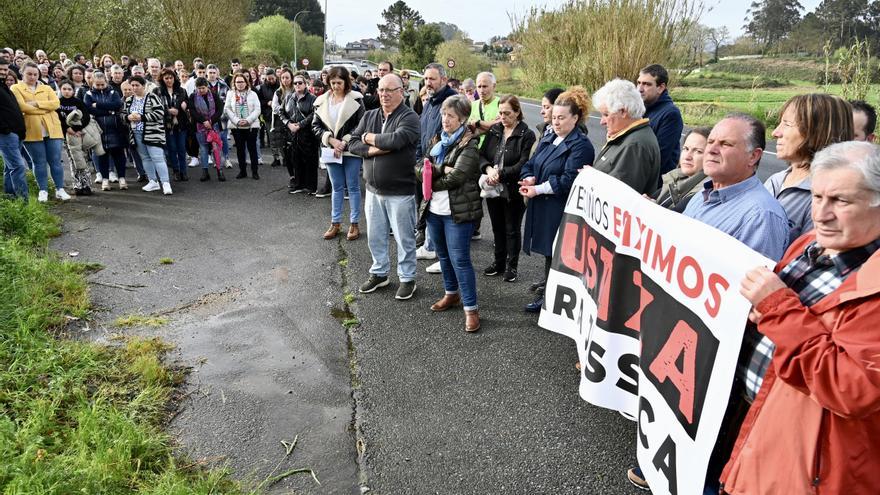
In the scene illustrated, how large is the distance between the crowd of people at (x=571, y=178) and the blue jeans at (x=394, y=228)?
0.7 inches

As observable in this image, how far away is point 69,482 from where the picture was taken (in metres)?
2.77

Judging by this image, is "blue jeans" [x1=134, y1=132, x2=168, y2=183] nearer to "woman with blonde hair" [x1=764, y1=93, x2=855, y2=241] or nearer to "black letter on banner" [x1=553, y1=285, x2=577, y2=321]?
"black letter on banner" [x1=553, y1=285, x2=577, y2=321]

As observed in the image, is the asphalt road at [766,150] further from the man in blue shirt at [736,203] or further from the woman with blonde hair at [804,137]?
the man in blue shirt at [736,203]

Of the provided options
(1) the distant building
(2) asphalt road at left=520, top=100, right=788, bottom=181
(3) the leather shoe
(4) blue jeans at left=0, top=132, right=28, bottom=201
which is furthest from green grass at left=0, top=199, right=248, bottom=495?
(1) the distant building

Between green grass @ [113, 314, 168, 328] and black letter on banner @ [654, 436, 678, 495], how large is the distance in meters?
4.12

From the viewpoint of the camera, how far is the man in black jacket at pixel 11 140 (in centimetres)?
743

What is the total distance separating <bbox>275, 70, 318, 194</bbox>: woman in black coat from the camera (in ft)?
29.5

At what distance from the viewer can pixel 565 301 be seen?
3670 mm

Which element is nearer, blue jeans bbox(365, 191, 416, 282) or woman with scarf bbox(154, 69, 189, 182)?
blue jeans bbox(365, 191, 416, 282)

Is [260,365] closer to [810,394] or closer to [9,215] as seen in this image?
[810,394]

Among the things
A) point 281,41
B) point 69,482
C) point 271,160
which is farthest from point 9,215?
point 281,41

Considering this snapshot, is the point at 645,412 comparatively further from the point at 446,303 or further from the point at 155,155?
the point at 155,155

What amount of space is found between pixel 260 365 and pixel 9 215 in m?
4.74

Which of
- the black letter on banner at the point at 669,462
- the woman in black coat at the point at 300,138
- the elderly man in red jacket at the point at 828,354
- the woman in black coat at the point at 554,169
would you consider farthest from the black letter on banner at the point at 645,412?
the woman in black coat at the point at 300,138
